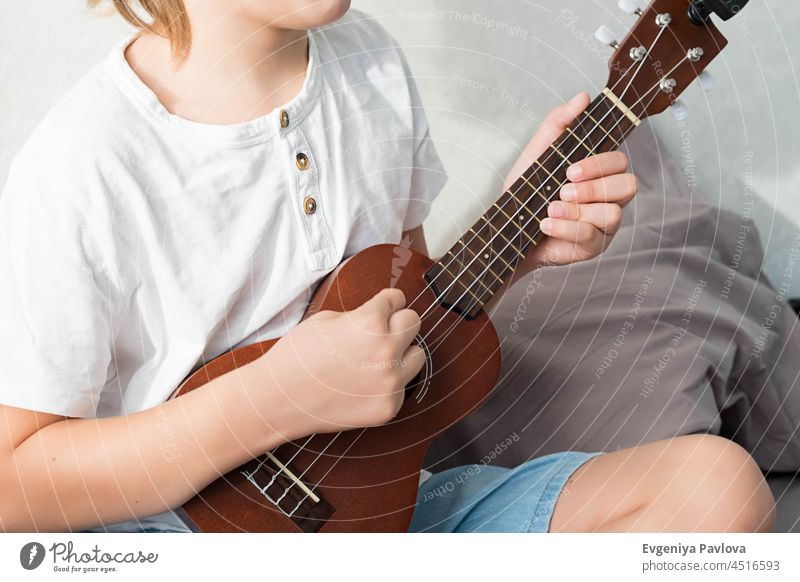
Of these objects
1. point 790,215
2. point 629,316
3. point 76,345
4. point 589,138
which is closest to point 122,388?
point 76,345

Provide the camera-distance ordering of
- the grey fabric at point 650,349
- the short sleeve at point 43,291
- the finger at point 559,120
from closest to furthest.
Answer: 1. the short sleeve at point 43,291
2. the finger at point 559,120
3. the grey fabric at point 650,349

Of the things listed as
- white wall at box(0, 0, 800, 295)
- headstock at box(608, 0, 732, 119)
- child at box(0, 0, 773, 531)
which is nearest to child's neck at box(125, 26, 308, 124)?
child at box(0, 0, 773, 531)

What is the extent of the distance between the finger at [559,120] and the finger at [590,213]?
53 millimetres

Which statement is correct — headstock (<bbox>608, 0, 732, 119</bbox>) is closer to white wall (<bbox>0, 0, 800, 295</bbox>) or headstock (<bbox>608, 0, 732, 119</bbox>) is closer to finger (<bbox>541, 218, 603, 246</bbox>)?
finger (<bbox>541, 218, 603, 246</bbox>)

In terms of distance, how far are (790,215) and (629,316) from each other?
403 mm

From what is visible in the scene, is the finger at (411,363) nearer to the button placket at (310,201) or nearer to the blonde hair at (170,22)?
the button placket at (310,201)

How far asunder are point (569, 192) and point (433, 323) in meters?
0.13

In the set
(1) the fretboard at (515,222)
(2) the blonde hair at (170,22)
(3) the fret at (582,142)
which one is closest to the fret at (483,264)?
(1) the fretboard at (515,222)

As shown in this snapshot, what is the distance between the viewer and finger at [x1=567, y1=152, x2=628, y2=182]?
555 mm

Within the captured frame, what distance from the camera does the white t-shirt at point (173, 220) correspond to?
0.48 metres

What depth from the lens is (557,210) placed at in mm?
557

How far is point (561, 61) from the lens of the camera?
88 centimetres
